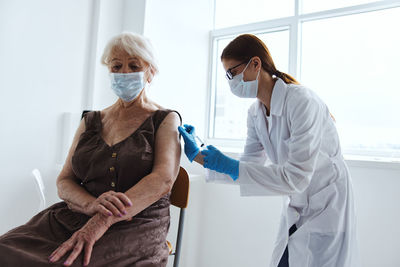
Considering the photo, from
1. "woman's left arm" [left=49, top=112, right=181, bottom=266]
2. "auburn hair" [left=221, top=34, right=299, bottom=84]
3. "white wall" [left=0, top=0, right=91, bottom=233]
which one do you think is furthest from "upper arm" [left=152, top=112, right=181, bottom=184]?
"white wall" [left=0, top=0, right=91, bottom=233]

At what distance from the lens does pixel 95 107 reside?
6.82 ft

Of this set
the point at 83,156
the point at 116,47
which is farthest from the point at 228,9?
the point at 83,156

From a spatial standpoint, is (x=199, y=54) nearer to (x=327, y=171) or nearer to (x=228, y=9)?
(x=228, y=9)

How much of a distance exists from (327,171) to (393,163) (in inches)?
23.8

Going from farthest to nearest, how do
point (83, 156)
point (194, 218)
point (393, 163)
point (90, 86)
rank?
point (90, 86) < point (194, 218) < point (393, 163) < point (83, 156)

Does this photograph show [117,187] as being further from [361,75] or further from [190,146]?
[361,75]

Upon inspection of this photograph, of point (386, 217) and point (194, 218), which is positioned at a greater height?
point (386, 217)

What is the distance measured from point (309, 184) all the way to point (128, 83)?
2.80ft

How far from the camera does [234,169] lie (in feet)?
3.66

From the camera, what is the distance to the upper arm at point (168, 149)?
1.06 m

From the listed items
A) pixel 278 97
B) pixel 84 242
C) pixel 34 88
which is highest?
pixel 34 88

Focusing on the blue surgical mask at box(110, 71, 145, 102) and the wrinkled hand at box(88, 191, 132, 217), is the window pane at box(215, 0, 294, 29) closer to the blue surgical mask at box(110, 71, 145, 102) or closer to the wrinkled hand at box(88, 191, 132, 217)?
the blue surgical mask at box(110, 71, 145, 102)

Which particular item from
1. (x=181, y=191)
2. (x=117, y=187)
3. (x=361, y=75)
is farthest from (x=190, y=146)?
(x=361, y=75)

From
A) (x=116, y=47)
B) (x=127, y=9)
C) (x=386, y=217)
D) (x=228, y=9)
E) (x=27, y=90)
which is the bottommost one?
(x=386, y=217)
